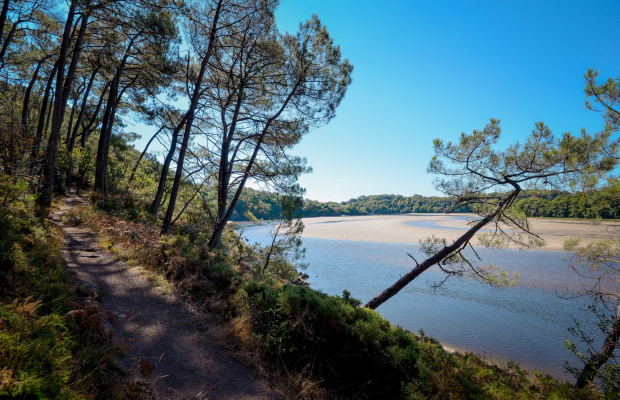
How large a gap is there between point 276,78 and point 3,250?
891 cm

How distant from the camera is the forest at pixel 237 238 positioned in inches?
120

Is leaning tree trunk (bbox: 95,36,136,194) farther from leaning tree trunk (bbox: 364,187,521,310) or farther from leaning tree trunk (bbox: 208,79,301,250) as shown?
leaning tree trunk (bbox: 364,187,521,310)

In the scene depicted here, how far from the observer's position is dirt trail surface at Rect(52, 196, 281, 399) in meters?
3.18

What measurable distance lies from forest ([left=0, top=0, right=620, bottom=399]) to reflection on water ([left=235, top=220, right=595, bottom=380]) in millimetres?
2617

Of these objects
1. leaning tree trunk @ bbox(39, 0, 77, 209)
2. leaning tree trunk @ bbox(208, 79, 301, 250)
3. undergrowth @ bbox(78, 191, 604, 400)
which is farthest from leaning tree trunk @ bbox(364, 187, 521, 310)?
leaning tree trunk @ bbox(39, 0, 77, 209)

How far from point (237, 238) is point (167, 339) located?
1029cm

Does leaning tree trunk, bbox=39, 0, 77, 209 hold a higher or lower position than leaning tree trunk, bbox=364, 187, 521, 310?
higher

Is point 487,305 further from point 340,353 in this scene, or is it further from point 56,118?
point 56,118

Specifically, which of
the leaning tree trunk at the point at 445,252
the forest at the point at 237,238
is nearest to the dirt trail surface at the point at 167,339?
the forest at the point at 237,238

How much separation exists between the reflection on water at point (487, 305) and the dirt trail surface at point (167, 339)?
25.9 ft

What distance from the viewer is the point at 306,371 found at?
4.03 m

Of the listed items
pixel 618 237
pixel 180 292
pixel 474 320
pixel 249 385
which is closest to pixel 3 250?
pixel 180 292

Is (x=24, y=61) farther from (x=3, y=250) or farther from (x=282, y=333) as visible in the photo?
(x=282, y=333)

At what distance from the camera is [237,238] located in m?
14.0
